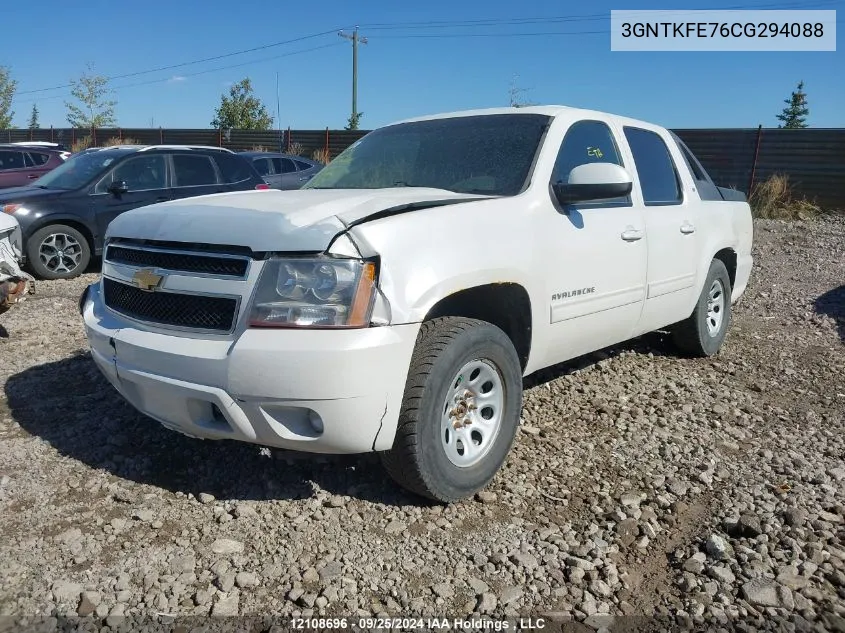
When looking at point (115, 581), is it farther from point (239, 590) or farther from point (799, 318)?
point (799, 318)

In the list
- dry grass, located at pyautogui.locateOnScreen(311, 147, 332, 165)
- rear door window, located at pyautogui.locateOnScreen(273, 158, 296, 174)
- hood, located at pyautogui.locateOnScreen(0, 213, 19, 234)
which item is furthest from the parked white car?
dry grass, located at pyautogui.locateOnScreen(311, 147, 332, 165)

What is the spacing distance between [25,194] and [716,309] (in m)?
7.55

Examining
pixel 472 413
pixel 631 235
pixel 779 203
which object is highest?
pixel 779 203

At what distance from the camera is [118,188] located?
7.98 metres

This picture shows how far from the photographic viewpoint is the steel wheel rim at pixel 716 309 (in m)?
5.20

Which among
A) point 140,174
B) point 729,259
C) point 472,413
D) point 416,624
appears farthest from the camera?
point 140,174

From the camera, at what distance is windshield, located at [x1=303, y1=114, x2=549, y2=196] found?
3.46 m

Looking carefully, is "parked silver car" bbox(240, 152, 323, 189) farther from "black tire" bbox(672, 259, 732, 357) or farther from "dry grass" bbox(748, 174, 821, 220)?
"dry grass" bbox(748, 174, 821, 220)

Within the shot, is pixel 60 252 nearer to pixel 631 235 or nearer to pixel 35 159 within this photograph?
pixel 35 159

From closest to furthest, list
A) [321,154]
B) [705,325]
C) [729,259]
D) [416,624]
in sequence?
[416,624] < [705,325] < [729,259] < [321,154]

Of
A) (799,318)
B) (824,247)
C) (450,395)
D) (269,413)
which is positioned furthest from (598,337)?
(824,247)

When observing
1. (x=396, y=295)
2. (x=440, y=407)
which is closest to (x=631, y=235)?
(x=440, y=407)

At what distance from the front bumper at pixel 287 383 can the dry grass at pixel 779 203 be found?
44.4 ft

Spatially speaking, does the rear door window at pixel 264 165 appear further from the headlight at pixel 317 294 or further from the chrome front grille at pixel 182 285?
the headlight at pixel 317 294
